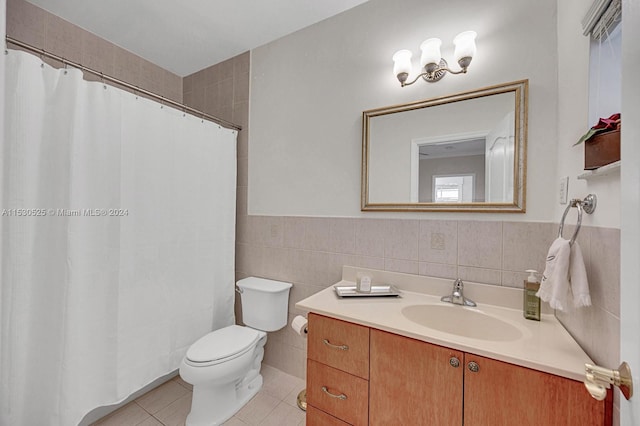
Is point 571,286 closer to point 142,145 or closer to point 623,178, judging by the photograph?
point 623,178

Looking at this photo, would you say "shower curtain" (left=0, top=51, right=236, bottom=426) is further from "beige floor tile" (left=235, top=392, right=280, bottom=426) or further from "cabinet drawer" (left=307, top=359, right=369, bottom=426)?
"cabinet drawer" (left=307, top=359, right=369, bottom=426)

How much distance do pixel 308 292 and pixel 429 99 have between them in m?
1.41

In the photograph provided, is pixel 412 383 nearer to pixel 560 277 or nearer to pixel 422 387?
pixel 422 387

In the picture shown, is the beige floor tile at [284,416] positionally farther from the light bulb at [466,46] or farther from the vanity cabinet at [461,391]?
the light bulb at [466,46]

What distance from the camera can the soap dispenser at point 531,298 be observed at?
3.67 ft

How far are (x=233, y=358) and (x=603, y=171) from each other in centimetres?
177

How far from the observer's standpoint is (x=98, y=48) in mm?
1940

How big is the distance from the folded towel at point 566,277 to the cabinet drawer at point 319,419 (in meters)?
0.98

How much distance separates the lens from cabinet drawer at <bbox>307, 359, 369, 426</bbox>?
1107mm

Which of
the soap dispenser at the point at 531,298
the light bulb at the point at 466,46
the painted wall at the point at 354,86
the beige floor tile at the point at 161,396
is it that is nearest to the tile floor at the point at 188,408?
the beige floor tile at the point at 161,396

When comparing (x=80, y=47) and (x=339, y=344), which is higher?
(x=80, y=47)

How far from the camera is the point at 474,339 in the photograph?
95 cm

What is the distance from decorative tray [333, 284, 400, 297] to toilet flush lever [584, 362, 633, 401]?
0.92 metres

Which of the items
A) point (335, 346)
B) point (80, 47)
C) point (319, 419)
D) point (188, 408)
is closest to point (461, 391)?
point (335, 346)
